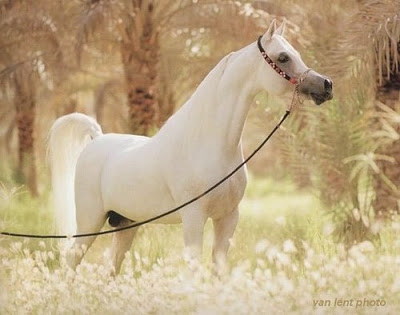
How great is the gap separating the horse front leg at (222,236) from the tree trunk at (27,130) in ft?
23.9

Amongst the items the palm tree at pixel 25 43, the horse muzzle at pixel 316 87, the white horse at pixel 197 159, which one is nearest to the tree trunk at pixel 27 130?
the palm tree at pixel 25 43

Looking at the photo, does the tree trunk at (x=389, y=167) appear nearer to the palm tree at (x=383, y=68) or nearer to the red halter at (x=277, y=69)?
the palm tree at (x=383, y=68)

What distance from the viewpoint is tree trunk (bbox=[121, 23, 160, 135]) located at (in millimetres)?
9688

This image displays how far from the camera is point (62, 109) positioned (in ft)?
51.5

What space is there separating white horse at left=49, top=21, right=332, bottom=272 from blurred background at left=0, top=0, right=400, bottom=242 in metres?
1.30

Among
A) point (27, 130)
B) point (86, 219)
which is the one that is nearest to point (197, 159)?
point (86, 219)

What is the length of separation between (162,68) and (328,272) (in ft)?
23.1

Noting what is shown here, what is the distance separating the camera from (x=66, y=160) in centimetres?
635

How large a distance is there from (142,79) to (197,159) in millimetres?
4767

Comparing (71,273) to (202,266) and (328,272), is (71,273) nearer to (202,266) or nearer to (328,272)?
(202,266)

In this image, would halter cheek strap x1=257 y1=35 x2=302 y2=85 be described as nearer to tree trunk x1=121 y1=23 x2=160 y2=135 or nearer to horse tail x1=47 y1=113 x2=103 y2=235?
horse tail x1=47 y1=113 x2=103 y2=235

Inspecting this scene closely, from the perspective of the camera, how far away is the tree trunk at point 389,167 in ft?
26.6

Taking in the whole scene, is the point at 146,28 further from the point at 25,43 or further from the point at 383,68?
the point at 383,68

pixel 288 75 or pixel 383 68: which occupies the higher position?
pixel 288 75
